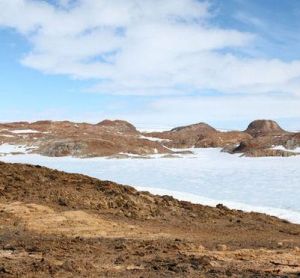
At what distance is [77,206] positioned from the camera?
1939 cm

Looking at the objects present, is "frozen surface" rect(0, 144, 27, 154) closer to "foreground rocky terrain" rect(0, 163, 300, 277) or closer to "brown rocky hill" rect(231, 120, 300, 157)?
"brown rocky hill" rect(231, 120, 300, 157)

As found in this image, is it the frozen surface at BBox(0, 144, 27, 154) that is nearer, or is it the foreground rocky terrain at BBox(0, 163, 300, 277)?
the foreground rocky terrain at BBox(0, 163, 300, 277)

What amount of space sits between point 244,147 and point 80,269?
2421 inches

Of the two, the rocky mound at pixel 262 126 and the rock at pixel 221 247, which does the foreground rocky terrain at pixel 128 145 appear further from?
the rock at pixel 221 247

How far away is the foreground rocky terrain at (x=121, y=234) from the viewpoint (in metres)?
10.6

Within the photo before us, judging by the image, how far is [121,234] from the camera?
15.5 meters

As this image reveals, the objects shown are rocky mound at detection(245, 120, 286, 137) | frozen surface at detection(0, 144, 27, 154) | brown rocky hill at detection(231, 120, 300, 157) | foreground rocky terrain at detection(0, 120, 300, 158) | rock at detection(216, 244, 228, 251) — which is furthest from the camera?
rocky mound at detection(245, 120, 286, 137)

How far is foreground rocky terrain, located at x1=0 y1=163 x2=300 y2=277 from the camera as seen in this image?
417 inches

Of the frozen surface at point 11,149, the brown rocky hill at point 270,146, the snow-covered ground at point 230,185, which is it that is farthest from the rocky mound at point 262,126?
the snow-covered ground at point 230,185

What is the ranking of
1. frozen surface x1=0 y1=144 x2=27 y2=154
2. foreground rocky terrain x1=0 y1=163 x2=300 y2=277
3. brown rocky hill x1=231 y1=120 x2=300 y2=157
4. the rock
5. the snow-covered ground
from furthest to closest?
frozen surface x1=0 y1=144 x2=27 y2=154, brown rocky hill x1=231 y1=120 x2=300 y2=157, the snow-covered ground, the rock, foreground rocky terrain x1=0 y1=163 x2=300 y2=277

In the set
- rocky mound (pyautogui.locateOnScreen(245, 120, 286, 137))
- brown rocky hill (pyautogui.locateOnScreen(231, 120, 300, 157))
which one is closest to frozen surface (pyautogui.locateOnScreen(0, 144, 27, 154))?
brown rocky hill (pyautogui.locateOnScreen(231, 120, 300, 157))

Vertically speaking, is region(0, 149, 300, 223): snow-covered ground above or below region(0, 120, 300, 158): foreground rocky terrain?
below

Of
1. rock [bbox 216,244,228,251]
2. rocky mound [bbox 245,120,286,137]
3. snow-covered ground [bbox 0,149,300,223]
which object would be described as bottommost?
rock [bbox 216,244,228,251]

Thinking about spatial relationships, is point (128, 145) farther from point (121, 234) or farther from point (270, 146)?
point (121, 234)
